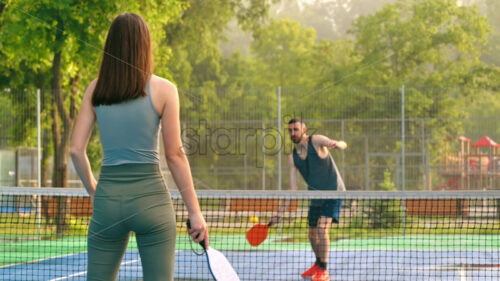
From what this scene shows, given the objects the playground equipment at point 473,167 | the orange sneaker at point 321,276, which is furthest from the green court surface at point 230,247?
the playground equipment at point 473,167

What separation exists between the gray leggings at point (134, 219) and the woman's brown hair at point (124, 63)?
292 mm

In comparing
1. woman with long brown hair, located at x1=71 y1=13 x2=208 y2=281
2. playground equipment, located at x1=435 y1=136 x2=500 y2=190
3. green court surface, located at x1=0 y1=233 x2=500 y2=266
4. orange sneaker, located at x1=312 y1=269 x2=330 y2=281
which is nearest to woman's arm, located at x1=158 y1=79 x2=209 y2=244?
woman with long brown hair, located at x1=71 y1=13 x2=208 y2=281

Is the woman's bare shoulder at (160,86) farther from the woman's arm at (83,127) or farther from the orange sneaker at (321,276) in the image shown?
the orange sneaker at (321,276)

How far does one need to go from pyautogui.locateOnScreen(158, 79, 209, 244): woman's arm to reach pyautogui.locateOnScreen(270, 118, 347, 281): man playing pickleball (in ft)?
15.8

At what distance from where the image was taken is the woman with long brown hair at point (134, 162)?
9.32ft

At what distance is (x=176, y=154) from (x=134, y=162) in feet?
0.57

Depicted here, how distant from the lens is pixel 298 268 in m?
8.55

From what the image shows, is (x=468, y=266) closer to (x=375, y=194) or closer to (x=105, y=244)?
(x=375, y=194)

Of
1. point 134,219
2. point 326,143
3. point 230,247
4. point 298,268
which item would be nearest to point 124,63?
point 134,219

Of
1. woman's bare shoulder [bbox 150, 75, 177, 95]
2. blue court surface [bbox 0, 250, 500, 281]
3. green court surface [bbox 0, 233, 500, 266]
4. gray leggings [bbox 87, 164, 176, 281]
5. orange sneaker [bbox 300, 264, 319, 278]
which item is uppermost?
woman's bare shoulder [bbox 150, 75, 177, 95]

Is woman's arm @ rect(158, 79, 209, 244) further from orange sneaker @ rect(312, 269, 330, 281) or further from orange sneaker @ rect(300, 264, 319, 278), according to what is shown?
orange sneaker @ rect(300, 264, 319, 278)

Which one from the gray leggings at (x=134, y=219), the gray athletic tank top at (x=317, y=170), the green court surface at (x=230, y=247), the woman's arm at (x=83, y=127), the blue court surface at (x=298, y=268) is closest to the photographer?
the gray leggings at (x=134, y=219)

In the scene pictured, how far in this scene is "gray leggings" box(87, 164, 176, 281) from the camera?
9.29 feet

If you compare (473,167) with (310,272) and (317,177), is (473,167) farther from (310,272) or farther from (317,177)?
(310,272)
